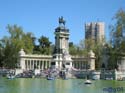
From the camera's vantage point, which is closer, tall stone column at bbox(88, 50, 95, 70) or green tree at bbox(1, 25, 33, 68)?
tall stone column at bbox(88, 50, 95, 70)

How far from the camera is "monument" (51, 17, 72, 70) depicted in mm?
114175

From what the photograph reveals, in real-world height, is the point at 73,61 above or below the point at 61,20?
below

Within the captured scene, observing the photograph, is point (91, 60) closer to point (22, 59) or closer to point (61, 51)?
point (61, 51)

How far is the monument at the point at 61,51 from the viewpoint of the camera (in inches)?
4495

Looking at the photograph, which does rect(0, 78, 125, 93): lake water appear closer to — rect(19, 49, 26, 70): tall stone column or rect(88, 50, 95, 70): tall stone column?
rect(88, 50, 95, 70): tall stone column

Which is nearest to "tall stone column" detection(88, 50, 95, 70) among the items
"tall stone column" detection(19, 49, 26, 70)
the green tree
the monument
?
the monument

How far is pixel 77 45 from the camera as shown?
5236 inches

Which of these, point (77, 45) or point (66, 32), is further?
point (77, 45)

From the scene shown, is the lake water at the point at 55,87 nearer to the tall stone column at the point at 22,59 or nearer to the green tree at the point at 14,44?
the tall stone column at the point at 22,59

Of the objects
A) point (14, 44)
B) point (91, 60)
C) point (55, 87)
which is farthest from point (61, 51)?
point (55, 87)

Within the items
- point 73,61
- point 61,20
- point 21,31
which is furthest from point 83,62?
point 21,31

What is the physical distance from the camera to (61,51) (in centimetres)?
11519

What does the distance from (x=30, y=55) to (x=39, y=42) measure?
18.8 m

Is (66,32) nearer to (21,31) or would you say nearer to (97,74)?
(21,31)
